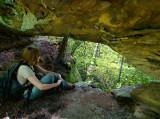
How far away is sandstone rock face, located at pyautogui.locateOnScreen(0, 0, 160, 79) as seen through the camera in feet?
8.60

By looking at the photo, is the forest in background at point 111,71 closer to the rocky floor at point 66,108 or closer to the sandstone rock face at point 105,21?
the rocky floor at point 66,108

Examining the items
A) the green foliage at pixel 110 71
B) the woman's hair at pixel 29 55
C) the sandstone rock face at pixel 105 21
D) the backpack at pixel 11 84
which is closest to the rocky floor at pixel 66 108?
the backpack at pixel 11 84

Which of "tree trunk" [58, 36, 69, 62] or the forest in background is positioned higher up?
"tree trunk" [58, 36, 69, 62]

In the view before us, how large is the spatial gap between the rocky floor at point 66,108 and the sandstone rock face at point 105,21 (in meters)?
2.36

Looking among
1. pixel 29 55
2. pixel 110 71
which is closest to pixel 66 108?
pixel 29 55

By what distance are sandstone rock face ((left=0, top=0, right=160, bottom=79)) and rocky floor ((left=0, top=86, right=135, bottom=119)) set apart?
236cm

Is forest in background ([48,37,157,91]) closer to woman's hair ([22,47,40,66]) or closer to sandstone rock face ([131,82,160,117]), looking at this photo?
sandstone rock face ([131,82,160,117])

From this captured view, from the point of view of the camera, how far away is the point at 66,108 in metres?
4.54

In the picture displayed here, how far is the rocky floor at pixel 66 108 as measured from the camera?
12.6 ft

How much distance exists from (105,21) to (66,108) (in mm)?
3755

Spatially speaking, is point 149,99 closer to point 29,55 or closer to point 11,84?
point 29,55

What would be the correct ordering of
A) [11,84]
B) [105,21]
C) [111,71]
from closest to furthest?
[105,21] → [11,84] → [111,71]

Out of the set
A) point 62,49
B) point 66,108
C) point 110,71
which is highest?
point 62,49

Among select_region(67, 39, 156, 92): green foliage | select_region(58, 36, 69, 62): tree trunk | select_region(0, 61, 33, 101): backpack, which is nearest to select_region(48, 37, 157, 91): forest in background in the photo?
select_region(67, 39, 156, 92): green foliage
